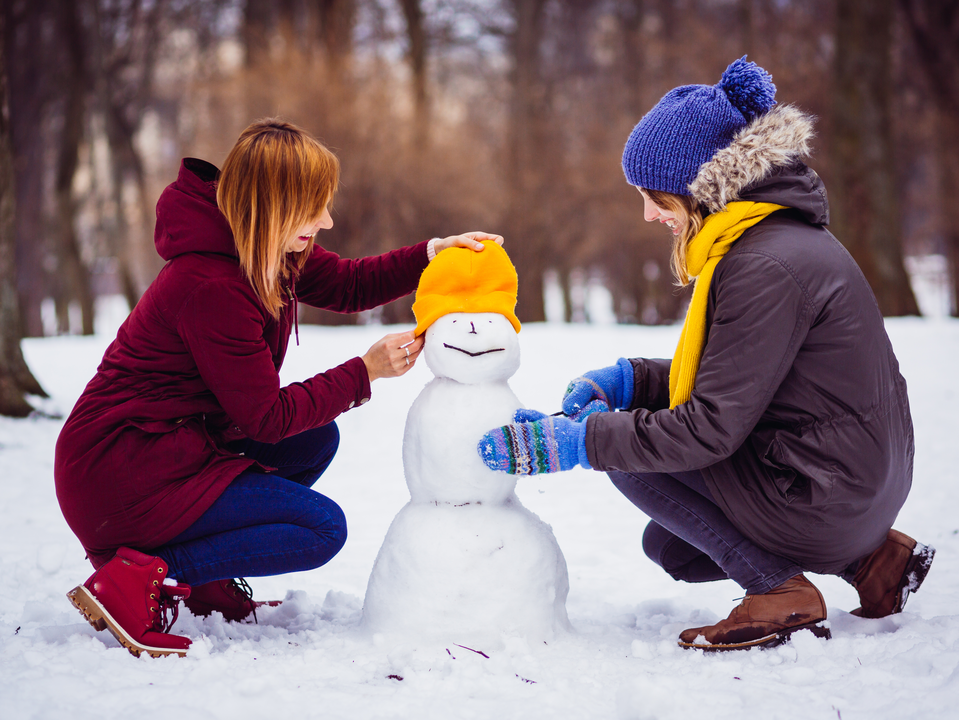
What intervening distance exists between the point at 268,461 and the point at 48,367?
5228mm

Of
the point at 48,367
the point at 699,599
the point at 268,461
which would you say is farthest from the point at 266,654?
the point at 48,367

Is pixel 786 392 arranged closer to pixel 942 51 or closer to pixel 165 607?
pixel 165 607

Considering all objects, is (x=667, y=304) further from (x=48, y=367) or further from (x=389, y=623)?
(x=389, y=623)

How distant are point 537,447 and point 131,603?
103 centimetres

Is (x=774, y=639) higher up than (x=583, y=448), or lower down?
lower down

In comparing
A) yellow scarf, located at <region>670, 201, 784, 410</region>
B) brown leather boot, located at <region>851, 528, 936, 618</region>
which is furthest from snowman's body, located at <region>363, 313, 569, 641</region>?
brown leather boot, located at <region>851, 528, 936, 618</region>

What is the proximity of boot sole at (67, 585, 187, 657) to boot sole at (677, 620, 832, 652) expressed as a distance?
4.23 ft

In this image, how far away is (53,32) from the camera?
12305mm

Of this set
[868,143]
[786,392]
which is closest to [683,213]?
[786,392]

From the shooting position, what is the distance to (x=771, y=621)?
196 centimetres

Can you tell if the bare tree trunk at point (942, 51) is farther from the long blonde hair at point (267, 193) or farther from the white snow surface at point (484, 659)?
the long blonde hair at point (267, 193)

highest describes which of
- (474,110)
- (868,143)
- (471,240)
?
(474,110)

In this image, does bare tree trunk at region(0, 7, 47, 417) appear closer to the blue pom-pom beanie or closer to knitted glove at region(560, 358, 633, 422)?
knitted glove at region(560, 358, 633, 422)

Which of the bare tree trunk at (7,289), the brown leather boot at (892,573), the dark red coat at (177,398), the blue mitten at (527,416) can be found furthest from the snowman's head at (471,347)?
the bare tree trunk at (7,289)
